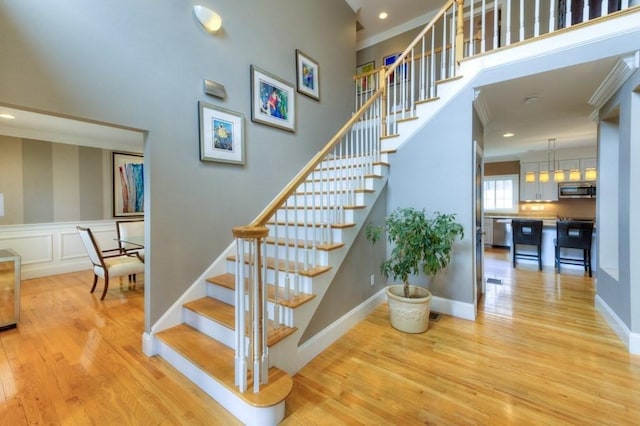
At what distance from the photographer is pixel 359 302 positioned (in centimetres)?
294

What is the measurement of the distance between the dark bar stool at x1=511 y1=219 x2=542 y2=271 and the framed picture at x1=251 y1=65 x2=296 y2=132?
4.75 meters

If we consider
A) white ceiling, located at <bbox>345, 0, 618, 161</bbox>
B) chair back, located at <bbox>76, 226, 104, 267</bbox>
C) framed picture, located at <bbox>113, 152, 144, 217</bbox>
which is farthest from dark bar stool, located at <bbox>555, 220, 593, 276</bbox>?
framed picture, located at <bbox>113, 152, 144, 217</bbox>

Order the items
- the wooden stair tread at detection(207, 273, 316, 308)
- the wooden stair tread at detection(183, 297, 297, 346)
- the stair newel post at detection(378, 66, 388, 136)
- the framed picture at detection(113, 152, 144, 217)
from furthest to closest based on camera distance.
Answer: the framed picture at detection(113, 152, 144, 217) < the stair newel post at detection(378, 66, 388, 136) < the wooden stair tread at detection(207, 273, 316, 308) < the wooden stair tread at detection(183, 297, 297, 346)

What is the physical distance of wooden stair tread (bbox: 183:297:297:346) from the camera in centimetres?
192

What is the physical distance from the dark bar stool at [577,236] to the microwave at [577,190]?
2.56 metres

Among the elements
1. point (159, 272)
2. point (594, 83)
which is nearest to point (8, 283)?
point (159, 272)

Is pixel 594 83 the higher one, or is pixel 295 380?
pixel 594 83

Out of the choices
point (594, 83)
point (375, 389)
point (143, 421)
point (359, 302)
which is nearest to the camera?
point (143, 421)

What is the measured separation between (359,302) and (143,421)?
2.03m

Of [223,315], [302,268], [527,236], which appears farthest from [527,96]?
[223,315]

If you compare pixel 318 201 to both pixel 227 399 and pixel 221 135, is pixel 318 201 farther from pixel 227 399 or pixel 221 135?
pixel 227 399

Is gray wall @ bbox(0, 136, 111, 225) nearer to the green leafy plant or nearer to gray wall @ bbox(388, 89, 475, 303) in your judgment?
the green leafy plant

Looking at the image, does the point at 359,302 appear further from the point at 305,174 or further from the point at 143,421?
the point at 143,421

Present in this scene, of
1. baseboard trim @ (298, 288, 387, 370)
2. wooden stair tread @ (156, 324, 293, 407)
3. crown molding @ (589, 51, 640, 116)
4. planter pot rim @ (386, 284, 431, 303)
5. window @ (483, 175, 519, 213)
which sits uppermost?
crown molding @ (589, 51, 640, 116)
